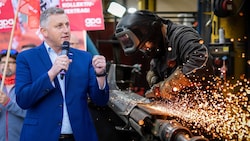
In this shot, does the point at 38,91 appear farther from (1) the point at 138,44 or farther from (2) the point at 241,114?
(2) the point at 241,114

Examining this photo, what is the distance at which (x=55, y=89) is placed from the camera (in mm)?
3428

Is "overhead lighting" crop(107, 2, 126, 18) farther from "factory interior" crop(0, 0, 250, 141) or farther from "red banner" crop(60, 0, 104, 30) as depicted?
"red banner" crop(60, 0, 104, 30)

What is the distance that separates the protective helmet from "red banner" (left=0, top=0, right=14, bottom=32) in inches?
70.2

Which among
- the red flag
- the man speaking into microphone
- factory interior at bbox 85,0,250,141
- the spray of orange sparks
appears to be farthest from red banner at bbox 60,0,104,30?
the man speaking into microphone

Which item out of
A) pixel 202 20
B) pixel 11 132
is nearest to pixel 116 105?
pixel 11 132

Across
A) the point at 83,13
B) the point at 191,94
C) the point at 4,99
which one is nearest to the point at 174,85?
the point at 191,94

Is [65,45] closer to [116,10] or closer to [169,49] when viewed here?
[169,49]

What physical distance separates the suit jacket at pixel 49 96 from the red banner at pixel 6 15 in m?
2.08

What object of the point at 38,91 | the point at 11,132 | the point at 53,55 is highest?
the point at 53,55

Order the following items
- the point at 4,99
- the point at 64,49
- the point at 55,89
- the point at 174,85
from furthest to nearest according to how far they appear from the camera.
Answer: the point at 4,99
the point at 174,85
the point at 55,89
the point at 64,49

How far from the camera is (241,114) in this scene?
445 cm

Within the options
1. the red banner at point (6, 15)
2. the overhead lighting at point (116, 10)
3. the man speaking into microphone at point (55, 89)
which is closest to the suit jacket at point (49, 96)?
the man speaking into microphone at point (55, 89)

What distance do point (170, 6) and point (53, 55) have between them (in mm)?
10983

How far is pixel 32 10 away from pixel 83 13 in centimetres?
63
